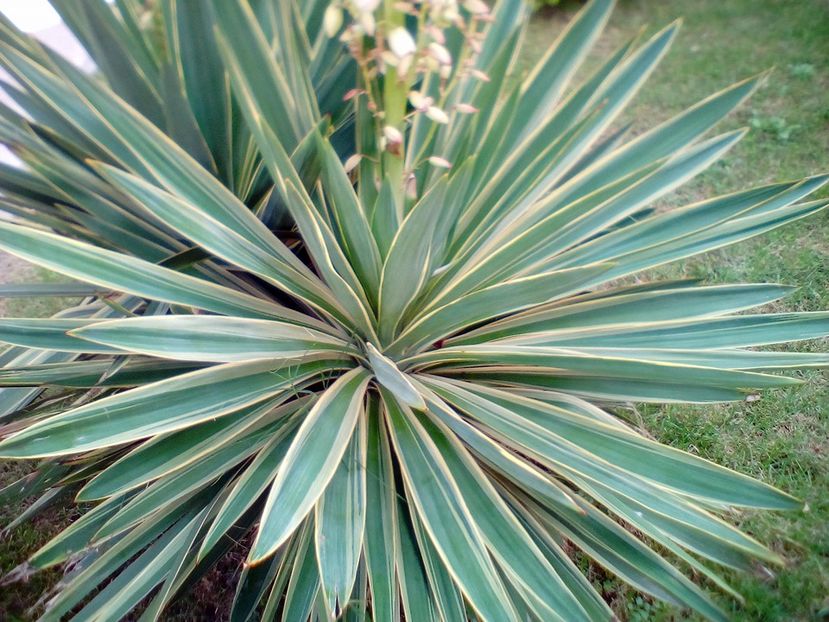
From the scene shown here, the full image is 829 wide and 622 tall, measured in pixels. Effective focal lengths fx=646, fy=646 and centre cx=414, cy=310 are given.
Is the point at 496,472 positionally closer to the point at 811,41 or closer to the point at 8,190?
the point at 8,190

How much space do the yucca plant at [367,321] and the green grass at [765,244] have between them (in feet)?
0.70

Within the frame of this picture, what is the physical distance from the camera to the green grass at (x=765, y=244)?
1762 millimetres

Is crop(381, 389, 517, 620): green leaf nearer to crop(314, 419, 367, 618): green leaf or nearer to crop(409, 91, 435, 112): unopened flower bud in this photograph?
crop(314, 419, 367, 618): green leaf

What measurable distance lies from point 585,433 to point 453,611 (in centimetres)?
51

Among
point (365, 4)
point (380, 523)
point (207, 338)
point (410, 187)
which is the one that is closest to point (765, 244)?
point (410, 187)

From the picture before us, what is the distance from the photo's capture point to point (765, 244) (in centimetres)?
287

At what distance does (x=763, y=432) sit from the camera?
216cm

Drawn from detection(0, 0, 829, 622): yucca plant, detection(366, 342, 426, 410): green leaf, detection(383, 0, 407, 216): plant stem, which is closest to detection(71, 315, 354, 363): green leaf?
detection(0, 0, 829, 622): yucca plant

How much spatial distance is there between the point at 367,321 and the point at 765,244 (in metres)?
2.13

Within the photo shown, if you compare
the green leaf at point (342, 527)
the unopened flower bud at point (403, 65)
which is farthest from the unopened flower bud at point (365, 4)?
the green leaf at point (342, 527)

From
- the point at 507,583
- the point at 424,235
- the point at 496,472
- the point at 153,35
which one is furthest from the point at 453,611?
the point at 153,35

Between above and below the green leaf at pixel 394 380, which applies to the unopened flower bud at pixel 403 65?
above

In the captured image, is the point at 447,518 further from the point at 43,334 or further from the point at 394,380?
the point at 43,334

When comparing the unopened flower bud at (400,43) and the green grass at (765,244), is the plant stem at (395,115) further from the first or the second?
the green grass at (765,244)
